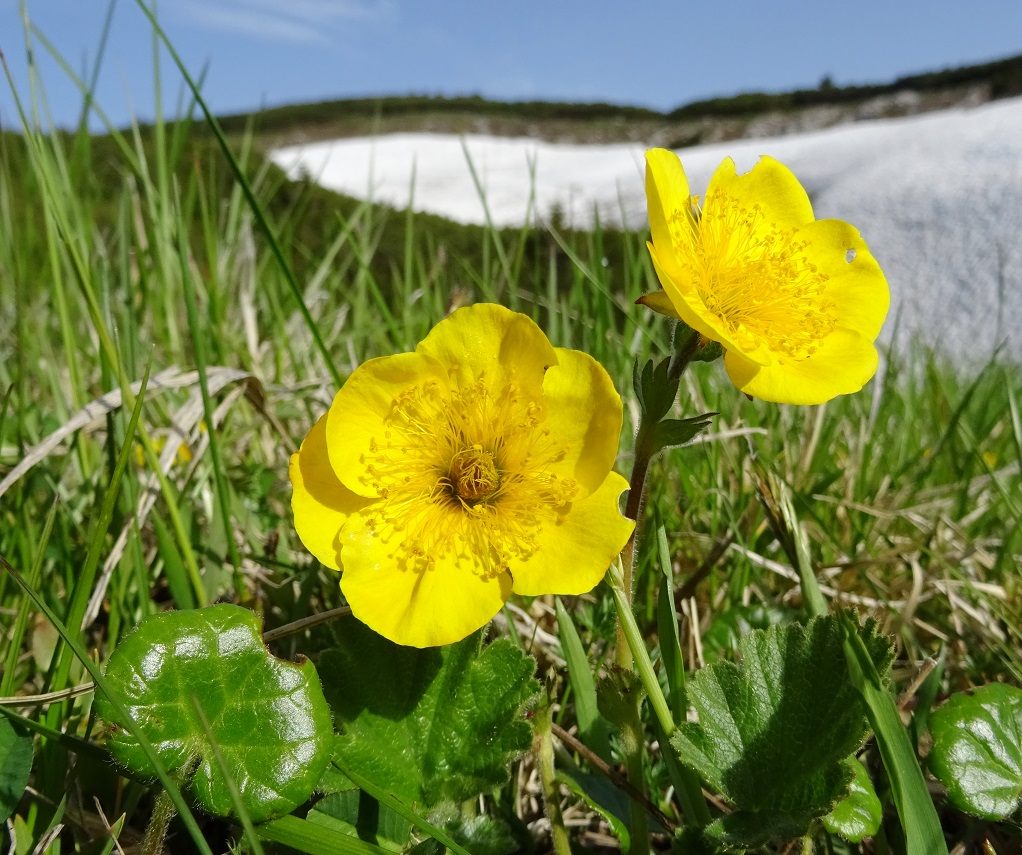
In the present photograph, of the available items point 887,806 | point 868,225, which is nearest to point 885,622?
point 887,806

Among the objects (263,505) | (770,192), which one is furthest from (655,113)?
(770,192)

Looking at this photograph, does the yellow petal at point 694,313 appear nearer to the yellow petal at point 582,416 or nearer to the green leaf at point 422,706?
the yellow petal at point 582,416

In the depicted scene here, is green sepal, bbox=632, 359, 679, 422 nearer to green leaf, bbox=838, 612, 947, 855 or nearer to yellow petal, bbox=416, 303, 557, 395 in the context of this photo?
yellow petal, bbox=416, 303, 557, 395

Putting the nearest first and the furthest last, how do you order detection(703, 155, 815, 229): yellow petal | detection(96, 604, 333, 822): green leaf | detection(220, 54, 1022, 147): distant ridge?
detection(96, 604, 333, 822): green leaf, detection(703, 155, 815, 229): yellow petal, detection(220, 54, 1022, 147): distant ridge

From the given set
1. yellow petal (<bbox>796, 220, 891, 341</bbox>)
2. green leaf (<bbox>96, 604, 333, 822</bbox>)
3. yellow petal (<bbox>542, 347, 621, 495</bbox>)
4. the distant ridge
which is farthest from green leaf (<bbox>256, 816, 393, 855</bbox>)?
the distant ridge

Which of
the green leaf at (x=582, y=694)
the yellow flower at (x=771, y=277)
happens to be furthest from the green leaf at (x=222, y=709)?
the yellow flower at (x=771, y=277)

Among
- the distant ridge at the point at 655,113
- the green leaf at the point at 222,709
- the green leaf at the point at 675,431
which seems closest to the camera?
the green leaf at the point at 222,709
